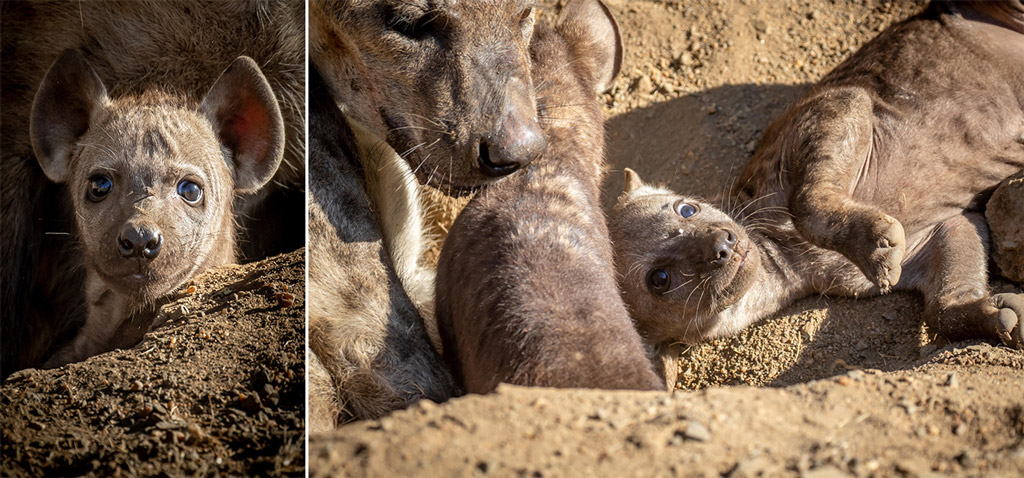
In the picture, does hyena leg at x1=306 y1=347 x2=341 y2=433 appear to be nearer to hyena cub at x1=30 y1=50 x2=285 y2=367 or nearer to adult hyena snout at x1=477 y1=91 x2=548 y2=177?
hyena cub at x1=30 y1=50 x2=285 y2=367

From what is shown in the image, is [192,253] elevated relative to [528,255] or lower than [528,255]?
elevated

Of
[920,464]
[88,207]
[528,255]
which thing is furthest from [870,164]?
[88,207]

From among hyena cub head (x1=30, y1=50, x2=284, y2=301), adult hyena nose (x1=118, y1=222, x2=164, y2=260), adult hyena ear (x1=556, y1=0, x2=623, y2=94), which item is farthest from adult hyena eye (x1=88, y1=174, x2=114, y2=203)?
adult hyena ear (x1=556, y1=0, x2=623, y2=94)

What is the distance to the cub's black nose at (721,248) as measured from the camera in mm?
3555

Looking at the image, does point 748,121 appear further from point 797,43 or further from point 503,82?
point 503,82

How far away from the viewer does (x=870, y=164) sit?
4.04 meters

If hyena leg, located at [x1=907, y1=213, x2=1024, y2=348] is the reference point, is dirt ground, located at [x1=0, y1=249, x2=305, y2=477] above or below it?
above

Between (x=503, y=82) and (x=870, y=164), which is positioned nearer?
(x=503, y=82)

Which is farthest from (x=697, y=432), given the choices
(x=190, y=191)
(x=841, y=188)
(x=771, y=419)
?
(x=841, y=188)

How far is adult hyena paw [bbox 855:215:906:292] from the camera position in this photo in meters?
3.30

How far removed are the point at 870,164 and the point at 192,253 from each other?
2870 millimetres

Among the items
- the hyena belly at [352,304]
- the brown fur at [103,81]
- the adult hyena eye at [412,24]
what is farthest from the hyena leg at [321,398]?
the adult hyena eye at [412,24]

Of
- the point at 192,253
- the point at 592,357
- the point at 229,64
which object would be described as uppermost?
the point at 229,64

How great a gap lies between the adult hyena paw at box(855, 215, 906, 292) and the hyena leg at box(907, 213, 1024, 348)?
1.10 feet
